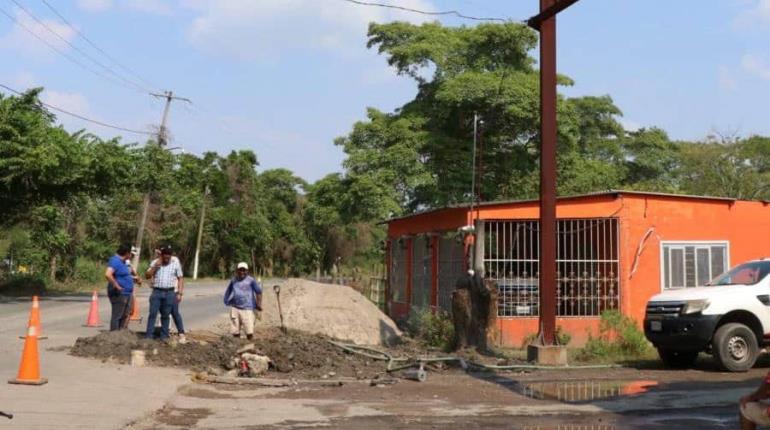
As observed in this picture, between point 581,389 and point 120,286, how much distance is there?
26.4ft

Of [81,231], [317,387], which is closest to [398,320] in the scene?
[317,387]

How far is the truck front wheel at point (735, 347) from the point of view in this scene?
43.4 ft

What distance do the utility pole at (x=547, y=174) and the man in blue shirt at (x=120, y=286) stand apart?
738 centimetres

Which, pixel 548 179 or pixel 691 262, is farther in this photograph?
pixel 691 262

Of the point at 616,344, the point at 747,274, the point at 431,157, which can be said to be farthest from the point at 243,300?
the point at 431,157

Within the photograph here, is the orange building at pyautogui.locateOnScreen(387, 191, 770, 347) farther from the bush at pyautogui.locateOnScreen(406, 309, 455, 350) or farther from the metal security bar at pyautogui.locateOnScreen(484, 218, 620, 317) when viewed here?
the bush at pyautogui.locateOnScreen(406, 309, 455, 350)

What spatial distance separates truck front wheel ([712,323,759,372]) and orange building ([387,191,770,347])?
14.0 feet

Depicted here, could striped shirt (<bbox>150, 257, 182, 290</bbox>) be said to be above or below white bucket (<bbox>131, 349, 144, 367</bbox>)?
above

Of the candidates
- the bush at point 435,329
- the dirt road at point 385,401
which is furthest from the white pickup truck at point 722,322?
the bush at point 435,329

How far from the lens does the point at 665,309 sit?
45.7 ft

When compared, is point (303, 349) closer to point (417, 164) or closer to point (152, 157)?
point (417, 164)

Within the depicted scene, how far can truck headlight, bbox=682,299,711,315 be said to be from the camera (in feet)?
43.9

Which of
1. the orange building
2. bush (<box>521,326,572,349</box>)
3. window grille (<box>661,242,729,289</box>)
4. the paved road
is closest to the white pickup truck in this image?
bush (<box>521,326,572,349</box>)

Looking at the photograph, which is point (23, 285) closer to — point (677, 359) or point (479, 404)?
point (677, 359)
